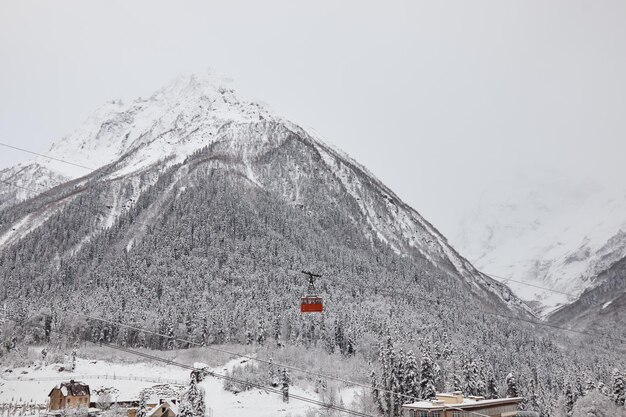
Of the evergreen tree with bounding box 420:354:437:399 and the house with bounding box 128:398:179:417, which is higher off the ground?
the evergreen tree with bounding box 420:354:437:399

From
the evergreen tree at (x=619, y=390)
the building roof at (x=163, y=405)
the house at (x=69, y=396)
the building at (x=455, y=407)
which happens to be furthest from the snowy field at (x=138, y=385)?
the evergreen tree at (x=619, y=390)

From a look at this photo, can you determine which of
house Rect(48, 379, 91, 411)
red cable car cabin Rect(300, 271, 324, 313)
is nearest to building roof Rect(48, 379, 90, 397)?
house Rect(48, 379, 91, 411)

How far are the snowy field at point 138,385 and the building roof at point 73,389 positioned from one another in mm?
4319

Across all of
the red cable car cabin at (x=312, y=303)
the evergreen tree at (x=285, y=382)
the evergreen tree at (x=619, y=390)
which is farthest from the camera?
the evergreen tree at (x=285, y=382)

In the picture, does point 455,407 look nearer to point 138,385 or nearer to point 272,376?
point 272,376

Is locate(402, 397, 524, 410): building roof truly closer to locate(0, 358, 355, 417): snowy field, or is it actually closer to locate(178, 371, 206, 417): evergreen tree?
locate(178, 371, 206, 417): evergreen tree

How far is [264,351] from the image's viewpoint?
157000mm

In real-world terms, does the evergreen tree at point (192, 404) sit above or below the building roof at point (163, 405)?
above

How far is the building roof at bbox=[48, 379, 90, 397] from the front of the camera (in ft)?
391

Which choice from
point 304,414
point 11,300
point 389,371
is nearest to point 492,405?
point 389,371

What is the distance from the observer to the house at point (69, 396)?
117 metres

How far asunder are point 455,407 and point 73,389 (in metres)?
77.9

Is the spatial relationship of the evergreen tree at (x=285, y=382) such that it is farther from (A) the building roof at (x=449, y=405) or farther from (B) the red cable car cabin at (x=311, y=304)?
(B) the red cable car cabin at (x=311, y=304)

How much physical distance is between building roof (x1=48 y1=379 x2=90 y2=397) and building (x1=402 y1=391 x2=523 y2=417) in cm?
6820
